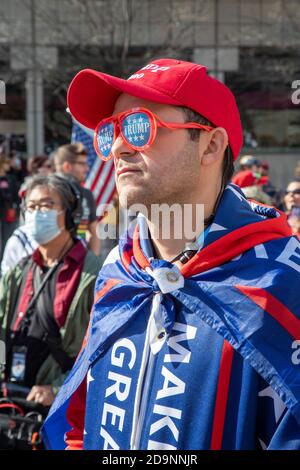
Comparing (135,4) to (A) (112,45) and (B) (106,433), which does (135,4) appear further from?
(B) (106,433)

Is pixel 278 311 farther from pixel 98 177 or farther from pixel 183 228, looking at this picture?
pixel 98 177

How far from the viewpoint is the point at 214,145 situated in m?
2.17

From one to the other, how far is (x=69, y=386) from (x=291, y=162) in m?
20.8

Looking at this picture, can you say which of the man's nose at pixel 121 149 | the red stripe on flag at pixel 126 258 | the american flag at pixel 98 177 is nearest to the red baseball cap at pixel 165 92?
the man's nose at pixel 121 149

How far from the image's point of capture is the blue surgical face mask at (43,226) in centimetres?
433

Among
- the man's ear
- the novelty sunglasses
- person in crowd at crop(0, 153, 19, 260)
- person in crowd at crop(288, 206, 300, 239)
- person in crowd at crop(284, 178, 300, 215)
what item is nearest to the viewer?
the novelty sunglasses

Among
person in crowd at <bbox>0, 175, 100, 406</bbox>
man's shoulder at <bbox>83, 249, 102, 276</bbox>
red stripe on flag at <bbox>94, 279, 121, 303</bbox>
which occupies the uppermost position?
red stripe on flag at <bbox>94, 279, 121, 303</bbox>

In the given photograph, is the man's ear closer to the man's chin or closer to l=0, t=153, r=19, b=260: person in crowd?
the man's chin

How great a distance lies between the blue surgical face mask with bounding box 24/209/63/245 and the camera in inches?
170

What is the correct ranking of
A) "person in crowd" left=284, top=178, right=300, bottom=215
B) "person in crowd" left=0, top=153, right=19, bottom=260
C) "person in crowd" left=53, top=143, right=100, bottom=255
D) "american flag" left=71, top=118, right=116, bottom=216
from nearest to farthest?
1. "person in crowd" left=284, top=178, right=300, bottom=215
2. "person in crowd" left=53, top=143, right=100, bottom=255
3. "american flag" left=71, top=118, right=116, bottom=216
4. "person in crowd" left=0, top=153, right=19, bottom=260

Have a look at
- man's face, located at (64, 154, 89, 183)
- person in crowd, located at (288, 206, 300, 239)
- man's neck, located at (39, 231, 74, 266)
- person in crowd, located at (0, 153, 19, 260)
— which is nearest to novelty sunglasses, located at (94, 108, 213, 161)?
man's neck, located at (39, 231, 74, 266)

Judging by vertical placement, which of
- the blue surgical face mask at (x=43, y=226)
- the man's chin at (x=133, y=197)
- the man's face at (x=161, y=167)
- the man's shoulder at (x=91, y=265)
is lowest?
the man's shoulder at (x=91, y=265)

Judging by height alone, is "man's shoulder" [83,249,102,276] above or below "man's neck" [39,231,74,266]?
below

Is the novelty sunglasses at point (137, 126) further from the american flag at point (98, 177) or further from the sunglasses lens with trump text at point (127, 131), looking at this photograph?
the american flag at point (98, 177)
